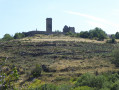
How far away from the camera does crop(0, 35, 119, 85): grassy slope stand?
104 feet

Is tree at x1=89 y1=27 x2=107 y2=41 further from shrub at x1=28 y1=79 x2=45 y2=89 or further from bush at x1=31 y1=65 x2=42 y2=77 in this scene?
shrub at x1=28 y1=79 x2=45 y2=89

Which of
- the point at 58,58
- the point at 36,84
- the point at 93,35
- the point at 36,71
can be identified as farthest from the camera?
the point at 93,35

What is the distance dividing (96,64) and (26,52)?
1427 centimetres

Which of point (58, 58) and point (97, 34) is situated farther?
point (97, 34)

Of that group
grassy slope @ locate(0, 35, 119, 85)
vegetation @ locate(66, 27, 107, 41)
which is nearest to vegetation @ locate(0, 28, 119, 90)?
grassy slope @ locate(0, 35, 119, 85)

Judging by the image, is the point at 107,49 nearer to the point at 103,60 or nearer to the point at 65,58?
the point at 103,60

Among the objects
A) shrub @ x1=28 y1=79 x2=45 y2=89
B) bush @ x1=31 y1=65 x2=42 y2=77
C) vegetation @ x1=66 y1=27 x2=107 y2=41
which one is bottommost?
shrub @ x1=28 y1=79 x2=45 y2=89

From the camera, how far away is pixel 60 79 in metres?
29.1

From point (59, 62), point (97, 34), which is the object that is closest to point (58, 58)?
point (59, 62)

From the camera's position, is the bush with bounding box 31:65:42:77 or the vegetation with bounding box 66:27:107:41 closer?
the bush with bounding box 31:65:42:77

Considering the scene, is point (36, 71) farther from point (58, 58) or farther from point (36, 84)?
point (58, 58)

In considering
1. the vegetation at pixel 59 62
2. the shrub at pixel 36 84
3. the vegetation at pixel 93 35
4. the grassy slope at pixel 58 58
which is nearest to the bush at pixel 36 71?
the vegetation at pixel 59 62

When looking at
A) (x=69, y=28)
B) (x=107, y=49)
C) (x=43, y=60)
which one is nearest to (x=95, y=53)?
(x=107, y=49)

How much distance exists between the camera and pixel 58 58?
38.3 meters
